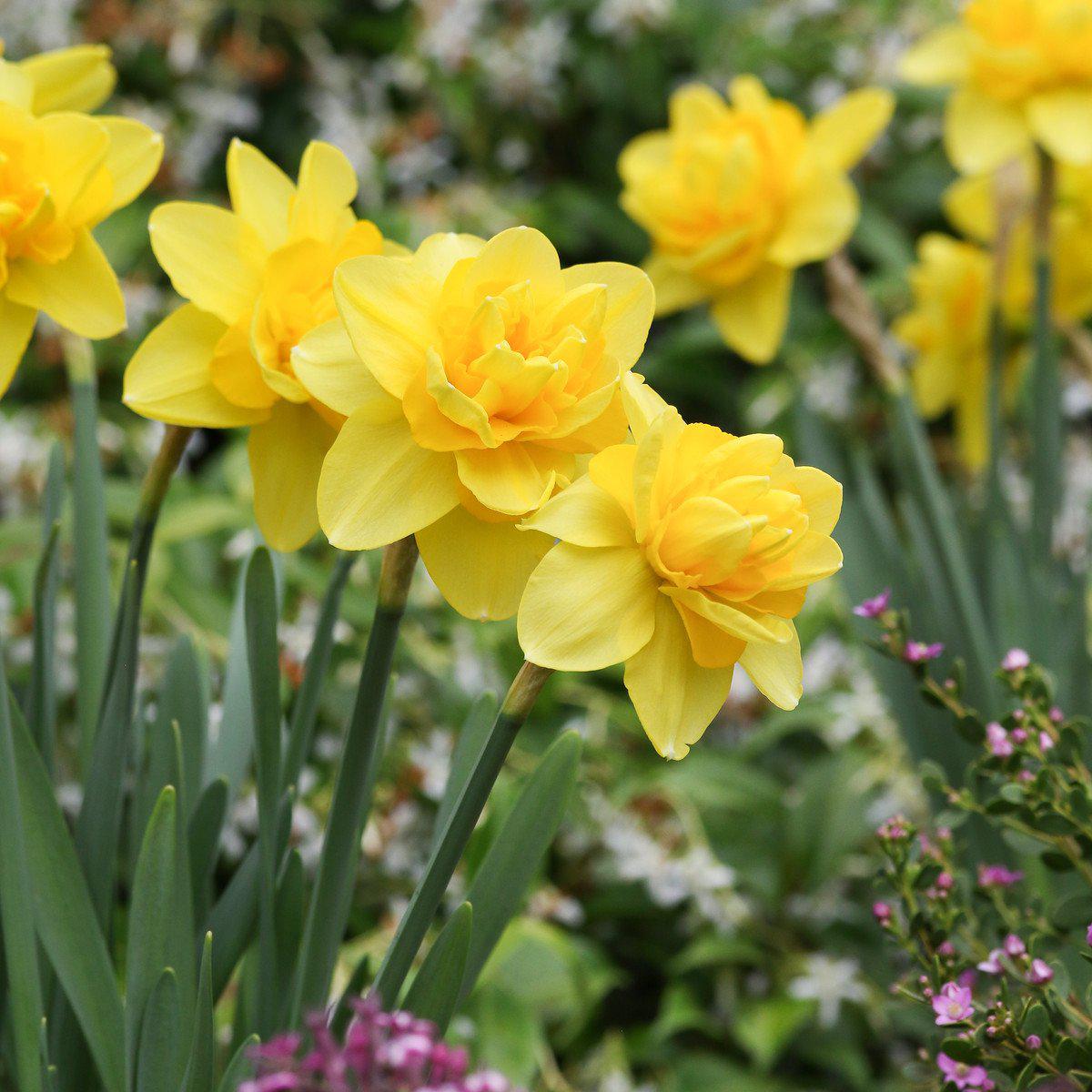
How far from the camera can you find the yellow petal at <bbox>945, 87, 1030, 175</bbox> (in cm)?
116

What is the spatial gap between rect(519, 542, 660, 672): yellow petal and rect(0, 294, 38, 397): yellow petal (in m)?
0.26

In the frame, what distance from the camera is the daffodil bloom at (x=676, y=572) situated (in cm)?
46

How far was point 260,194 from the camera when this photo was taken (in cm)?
60

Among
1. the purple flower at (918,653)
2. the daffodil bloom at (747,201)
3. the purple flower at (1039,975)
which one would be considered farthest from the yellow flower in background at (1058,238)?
the purple flower at (1039,975)

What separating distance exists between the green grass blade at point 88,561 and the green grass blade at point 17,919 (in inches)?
6.0

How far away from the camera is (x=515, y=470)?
49 cm

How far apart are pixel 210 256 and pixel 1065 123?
86 cm

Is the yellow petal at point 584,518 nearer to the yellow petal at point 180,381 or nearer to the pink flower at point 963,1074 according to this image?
the yellow petal at point 180,381

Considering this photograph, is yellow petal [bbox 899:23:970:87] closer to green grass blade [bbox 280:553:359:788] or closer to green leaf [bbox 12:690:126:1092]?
green grass blade [bbox 280:553:359:788]

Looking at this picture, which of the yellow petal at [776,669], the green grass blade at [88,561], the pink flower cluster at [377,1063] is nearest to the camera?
the pink flower cluster at [377,1063]

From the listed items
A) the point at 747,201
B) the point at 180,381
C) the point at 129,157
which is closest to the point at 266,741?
the point at 180,381

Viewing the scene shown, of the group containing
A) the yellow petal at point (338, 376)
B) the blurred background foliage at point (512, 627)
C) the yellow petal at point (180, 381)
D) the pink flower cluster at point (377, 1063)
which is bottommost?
the blurred background foliage at point (512, 627)

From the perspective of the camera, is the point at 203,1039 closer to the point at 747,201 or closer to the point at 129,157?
the point at 129,157

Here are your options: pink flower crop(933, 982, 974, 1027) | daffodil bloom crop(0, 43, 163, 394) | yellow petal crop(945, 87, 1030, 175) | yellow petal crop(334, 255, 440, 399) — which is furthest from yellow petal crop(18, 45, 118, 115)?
yellow petal crop(945, 87, 1030, 175)
